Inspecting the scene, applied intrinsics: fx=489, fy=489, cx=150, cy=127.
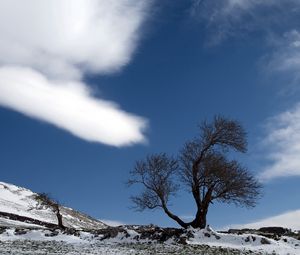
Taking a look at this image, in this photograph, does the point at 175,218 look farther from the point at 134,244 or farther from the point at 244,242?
the point at 244,242

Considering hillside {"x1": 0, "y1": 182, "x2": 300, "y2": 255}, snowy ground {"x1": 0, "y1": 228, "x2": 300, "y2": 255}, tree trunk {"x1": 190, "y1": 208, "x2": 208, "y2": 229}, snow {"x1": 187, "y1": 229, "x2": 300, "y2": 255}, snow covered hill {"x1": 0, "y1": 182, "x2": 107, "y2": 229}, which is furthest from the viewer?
snow covered hill {"x1": 0, "y1": 182, "x2": 107, "y2": 229}

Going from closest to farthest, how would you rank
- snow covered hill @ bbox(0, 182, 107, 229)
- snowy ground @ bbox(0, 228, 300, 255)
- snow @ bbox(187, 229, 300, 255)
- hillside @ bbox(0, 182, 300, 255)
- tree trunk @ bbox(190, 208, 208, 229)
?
snowy ground @ bbox(0, 228, 300, 255) → hillside @ bbox(0, 182, 300, 255) → snow @ bbox(187, 229, 300, 255) → tree trunk @ bbox(190, 208, 208, 229) → snow covered hill @ bbox(0, 182, 107, 229)

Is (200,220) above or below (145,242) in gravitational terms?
above

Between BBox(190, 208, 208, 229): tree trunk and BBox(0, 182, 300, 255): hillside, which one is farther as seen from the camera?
BBox(190, 208, 208, 229): tree trunk

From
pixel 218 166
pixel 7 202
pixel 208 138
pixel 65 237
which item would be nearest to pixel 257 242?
pixel 218 166

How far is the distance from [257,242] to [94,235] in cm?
1486

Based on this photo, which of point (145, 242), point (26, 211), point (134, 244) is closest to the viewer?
point (134, 244)

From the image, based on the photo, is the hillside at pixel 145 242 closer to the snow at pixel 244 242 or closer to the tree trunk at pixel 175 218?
the snow at pixel 244 242

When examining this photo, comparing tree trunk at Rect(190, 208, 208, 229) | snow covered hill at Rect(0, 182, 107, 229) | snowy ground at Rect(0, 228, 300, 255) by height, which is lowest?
snowy ground at Rect(0, 228, 300, 255)

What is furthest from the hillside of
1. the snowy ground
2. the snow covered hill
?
the snow covered hill

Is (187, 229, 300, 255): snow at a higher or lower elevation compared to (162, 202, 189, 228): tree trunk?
lower

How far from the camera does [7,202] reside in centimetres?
14075

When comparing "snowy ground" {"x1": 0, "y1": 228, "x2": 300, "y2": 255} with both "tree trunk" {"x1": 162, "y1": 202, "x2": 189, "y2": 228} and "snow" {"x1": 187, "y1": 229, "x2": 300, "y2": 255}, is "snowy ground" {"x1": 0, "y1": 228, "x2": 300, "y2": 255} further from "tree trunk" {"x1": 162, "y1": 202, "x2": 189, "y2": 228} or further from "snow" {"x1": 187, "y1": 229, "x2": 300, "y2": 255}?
"tree trunk" {"x1": 162, "y1": 202, "x2": 189, "y2": 228}

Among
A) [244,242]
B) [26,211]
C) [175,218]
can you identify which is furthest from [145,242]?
[26,211]
